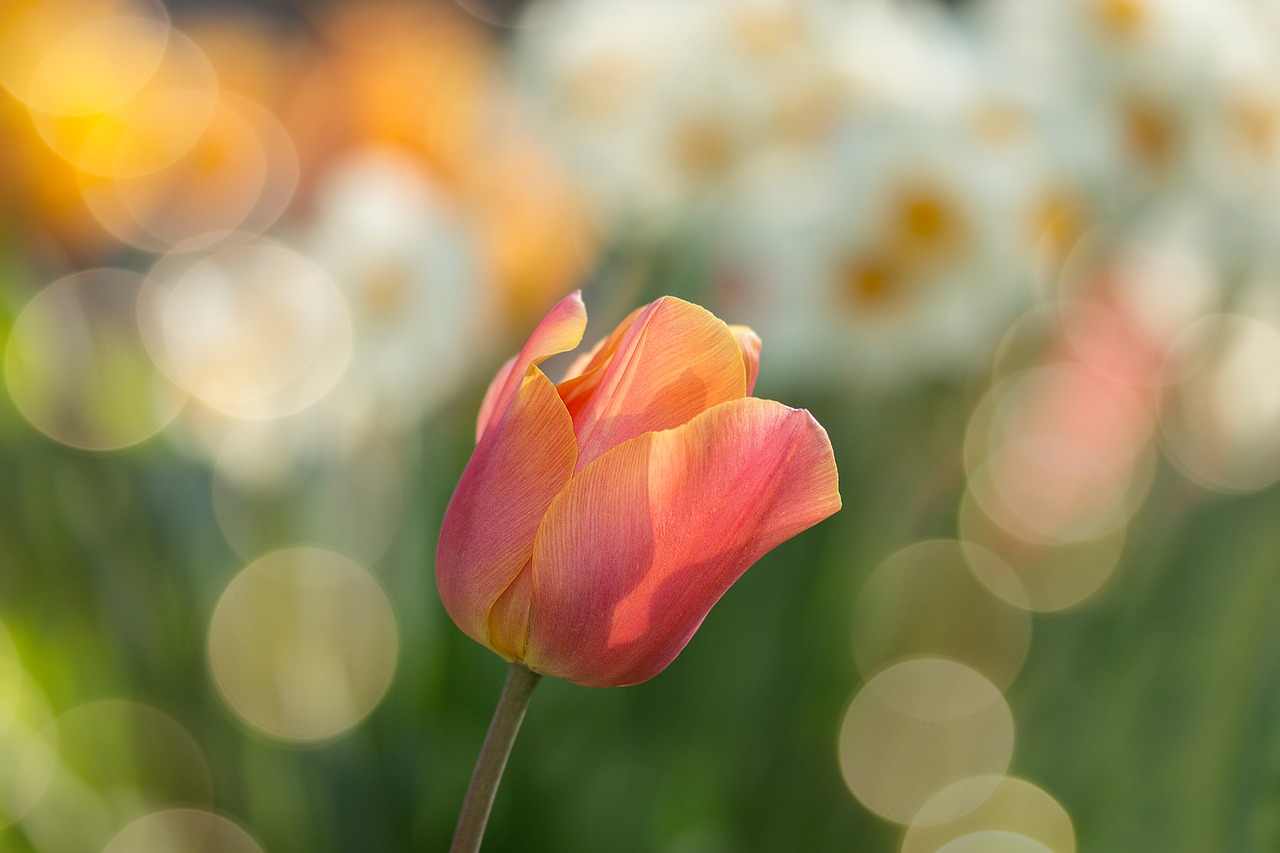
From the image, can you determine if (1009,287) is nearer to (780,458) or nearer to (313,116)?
(780,458)

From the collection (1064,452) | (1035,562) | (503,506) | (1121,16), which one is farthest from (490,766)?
(1064,452)

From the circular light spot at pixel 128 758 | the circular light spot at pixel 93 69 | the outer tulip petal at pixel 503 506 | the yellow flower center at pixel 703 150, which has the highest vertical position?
the outer tulip petal at pixel 503 506

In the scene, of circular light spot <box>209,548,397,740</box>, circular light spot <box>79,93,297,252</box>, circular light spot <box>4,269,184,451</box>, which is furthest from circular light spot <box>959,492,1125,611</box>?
circular light spot <box>79,93,297,252</box>

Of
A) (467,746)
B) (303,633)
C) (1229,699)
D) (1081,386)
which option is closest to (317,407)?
(303,633)

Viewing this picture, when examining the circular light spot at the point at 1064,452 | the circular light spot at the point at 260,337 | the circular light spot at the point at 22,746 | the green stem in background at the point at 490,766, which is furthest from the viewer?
the circular light spot at the point at 1064,452

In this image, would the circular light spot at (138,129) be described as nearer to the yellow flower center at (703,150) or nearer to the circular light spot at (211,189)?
the circular light spot at (211,189)

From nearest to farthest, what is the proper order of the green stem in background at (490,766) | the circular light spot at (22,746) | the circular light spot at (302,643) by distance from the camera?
A: the green stem in background at (490,766)
the circular light spot at (22,746)
the circular light spot at (302,643)

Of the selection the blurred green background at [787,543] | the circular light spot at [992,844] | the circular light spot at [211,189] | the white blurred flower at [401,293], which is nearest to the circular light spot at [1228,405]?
the blurred green background at [787,543]

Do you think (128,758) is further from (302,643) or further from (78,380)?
(78,380)
